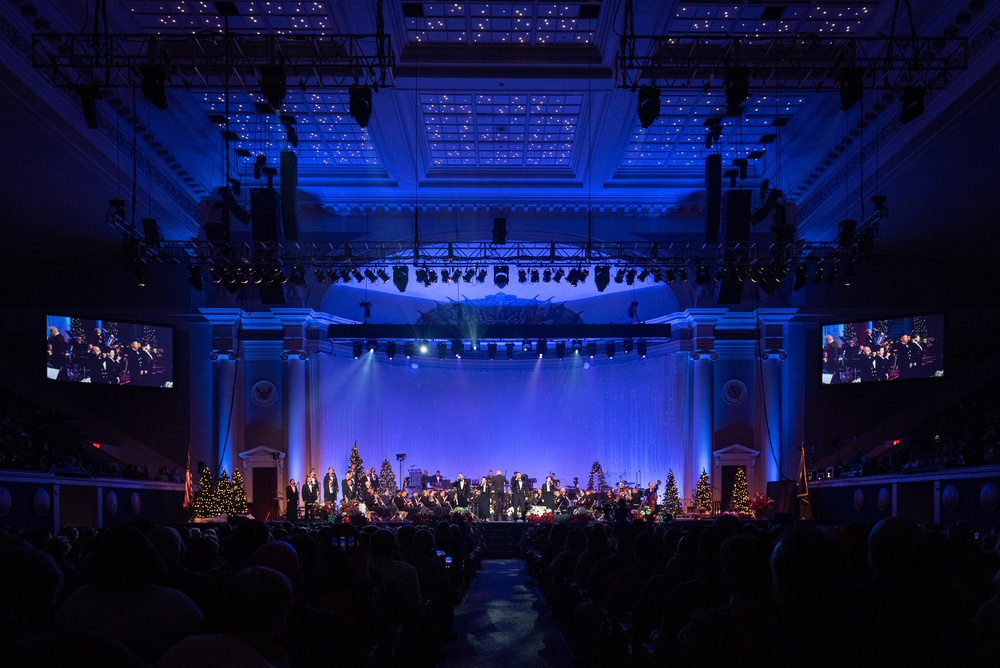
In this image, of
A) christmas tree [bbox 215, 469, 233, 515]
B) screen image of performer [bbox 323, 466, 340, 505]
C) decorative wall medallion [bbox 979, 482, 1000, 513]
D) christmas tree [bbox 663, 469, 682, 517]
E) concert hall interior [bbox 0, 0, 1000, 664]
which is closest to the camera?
decorative wall medallion [bbox 979, 482, 1000, 513]

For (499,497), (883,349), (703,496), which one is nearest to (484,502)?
(499,497)

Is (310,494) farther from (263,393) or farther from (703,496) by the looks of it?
(703,496)

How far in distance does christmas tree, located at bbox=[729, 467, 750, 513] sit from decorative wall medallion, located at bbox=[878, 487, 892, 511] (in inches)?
162

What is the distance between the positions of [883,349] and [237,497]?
1495 cm

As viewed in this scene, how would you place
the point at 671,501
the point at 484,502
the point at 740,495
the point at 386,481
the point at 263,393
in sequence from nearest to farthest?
the point at 740,495 → the point at 671,501 → the point at 263,393 → the point at 484,502 → the point at 386,481

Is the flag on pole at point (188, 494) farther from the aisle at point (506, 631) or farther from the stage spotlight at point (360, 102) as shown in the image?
the stage spotlight at point (360, 102)

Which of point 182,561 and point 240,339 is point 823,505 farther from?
point 182,561

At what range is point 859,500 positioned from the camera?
1880 centimetres

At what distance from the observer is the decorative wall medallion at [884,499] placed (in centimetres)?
1753

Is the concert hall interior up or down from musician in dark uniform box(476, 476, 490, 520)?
up

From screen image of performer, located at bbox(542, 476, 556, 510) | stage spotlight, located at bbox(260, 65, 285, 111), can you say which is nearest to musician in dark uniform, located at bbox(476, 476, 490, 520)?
screen image of performer, located at bbox(542, 476, 556, 510)

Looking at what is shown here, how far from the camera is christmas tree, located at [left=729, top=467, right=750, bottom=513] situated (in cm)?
2162

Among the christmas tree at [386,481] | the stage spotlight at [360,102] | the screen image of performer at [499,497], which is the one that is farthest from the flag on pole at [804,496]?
the stage spotlight at [360,102]

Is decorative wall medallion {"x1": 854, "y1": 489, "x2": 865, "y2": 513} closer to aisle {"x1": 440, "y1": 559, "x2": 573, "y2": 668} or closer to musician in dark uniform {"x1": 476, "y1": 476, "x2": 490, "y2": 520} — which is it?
aisle {"x1": 440, "y1": 559, "x2": 573, "y2": 668}
